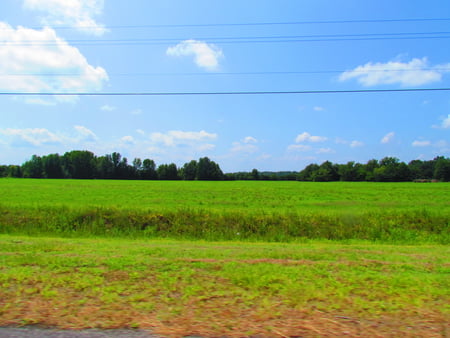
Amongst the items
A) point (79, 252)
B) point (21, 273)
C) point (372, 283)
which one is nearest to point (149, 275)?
point (21, 273)

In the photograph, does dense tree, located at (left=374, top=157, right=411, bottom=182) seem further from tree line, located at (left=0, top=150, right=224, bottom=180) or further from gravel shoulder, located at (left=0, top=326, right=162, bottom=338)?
gravel shoulder, located at (left=0, top=326, right=162, bottom=338)

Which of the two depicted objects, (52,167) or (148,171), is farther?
(148,171)

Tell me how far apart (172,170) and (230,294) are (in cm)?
13060

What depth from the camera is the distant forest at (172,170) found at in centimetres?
11604

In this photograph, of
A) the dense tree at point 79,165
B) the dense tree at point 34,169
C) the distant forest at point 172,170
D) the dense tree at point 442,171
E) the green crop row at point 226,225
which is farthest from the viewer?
the dense tree at point 34,169

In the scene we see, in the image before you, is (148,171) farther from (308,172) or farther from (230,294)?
(230,294)

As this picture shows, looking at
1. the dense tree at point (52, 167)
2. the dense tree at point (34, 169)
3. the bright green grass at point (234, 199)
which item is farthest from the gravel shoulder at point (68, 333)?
the dense tree at point (34, 169)

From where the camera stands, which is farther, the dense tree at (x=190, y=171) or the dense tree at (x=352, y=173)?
the dense tree at (x=190, y=171)

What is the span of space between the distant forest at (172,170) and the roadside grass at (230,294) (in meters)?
121

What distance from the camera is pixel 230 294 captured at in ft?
13.2

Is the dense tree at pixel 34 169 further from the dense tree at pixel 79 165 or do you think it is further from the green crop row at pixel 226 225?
the green crop row at pixel 226 225

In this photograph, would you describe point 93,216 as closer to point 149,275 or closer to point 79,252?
point 79,252

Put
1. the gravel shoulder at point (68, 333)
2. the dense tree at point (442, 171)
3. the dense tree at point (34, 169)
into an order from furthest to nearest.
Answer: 1. the dense tree at point (34, 169)
2. the dense tree at point (442, 171)
3. the gravel shoulder at point (68, 333)

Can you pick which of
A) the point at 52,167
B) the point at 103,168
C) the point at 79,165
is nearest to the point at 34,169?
the point at 52,167
